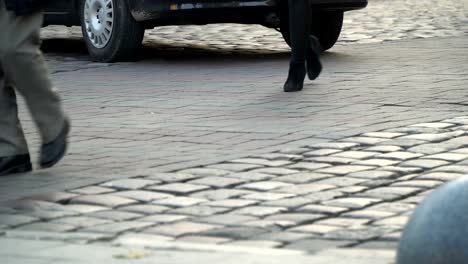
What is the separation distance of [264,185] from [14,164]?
136 centimetres

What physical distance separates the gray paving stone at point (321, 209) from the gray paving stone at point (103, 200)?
0.78 m

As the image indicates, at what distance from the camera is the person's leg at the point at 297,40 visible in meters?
9.13

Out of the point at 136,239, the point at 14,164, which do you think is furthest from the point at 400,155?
the point at 136,239

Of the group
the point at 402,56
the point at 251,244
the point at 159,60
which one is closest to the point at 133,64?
the point at 159,60

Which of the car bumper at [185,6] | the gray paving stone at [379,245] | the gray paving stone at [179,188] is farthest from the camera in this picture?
the car bumper at [185,6]

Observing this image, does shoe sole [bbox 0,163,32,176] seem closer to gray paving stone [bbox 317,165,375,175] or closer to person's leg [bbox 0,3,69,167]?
person's leg [bbox 0,3,69,167]

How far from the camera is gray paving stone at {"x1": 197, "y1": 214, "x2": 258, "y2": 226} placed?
518 cm

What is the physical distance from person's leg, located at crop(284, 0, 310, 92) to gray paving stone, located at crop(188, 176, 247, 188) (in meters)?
3.22

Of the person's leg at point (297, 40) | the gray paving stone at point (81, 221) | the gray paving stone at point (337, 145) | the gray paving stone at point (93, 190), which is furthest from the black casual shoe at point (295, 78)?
the gray paving stone at point (81, 221)

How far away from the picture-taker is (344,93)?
9156mm

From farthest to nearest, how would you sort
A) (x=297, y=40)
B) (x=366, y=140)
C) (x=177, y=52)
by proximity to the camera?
(x=177, y=52), (x=297, y=40), (x=366, y=140)

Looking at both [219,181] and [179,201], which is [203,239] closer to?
[179,201]

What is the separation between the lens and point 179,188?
5.89 metres

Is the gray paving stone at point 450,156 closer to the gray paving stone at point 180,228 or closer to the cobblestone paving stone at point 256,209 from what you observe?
the cobblestone paving stone at point 256,209
